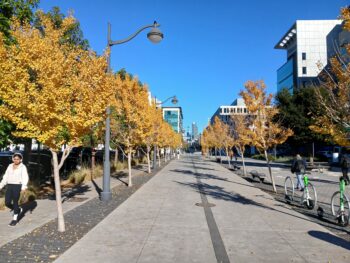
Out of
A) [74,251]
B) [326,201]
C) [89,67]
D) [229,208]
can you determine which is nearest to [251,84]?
[326,201]

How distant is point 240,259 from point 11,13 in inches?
385

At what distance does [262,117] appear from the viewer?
715 inches

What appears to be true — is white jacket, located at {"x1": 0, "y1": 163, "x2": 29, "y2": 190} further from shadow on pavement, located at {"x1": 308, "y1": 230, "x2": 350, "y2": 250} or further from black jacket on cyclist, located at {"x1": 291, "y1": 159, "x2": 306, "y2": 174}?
black jacket on cyclist, located at {"x1": 291, "y1": 159, "x2": 306, "y2": 174}

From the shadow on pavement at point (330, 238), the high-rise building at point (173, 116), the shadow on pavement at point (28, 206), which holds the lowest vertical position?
the shadow on pavement at point (330, 238)

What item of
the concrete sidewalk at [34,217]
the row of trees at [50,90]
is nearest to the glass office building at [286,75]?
the concrete sidewalk at [34,217]

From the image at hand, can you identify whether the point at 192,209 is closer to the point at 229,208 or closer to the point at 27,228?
the point at 229,208

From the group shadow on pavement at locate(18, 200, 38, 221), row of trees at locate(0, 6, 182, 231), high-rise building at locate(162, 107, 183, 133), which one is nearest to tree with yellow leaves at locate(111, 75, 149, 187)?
shadow on pavement at locate(18, 200, 38, 221)

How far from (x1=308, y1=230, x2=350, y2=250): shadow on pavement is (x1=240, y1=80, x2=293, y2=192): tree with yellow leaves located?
9454 mm

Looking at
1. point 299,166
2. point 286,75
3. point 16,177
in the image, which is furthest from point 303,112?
point 286,75

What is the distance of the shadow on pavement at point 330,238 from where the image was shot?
270 inches

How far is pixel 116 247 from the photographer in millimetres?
6512

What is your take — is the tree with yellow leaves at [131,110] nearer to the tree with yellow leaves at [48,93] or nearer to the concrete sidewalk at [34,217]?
the concrete sidewalk at [34,217]

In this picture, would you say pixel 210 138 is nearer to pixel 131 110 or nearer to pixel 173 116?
pixel 131 110

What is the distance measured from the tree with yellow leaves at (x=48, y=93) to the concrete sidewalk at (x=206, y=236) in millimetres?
1683
